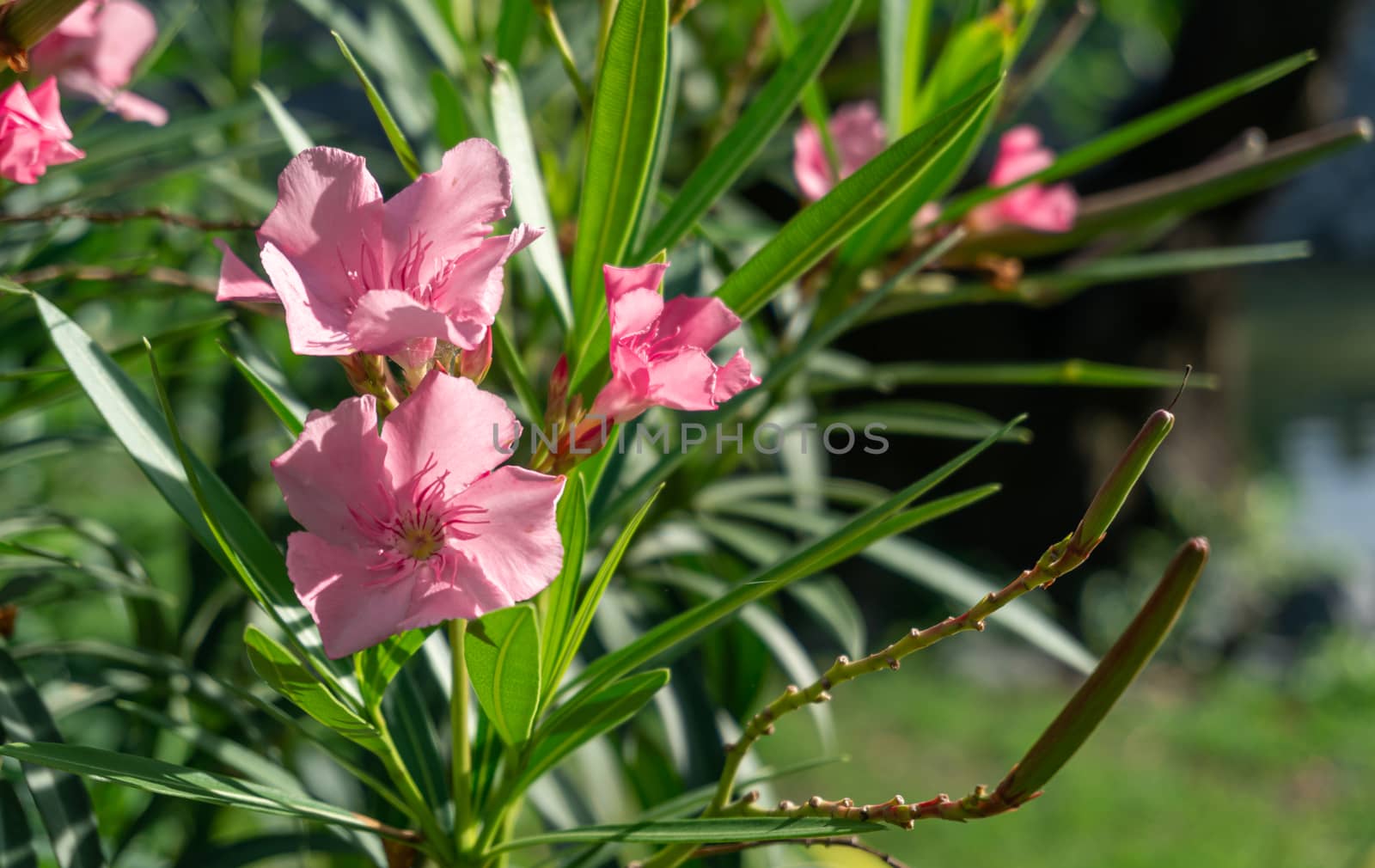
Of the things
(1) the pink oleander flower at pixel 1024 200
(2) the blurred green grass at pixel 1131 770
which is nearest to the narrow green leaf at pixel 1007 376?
(1) the pink oleander flower at pixel 1024 200

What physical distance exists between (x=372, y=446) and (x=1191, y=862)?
2656mm

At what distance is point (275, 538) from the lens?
1.07 m

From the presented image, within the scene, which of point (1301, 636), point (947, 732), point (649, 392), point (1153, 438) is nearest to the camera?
point (1153, 438)

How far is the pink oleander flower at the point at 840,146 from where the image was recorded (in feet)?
2.64

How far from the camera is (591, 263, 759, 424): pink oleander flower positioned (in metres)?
0.43

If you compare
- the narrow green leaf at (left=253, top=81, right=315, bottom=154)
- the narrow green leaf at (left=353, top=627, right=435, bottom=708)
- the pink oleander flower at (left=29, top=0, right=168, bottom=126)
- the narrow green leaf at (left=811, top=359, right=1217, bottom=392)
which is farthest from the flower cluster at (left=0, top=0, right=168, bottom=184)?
the narrow green leaf at (left=811, top=359, right=1217, bottom=392)

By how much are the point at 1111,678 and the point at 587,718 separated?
230mm

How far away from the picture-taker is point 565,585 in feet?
1.61

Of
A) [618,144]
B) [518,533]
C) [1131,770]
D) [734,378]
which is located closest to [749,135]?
[618,144]

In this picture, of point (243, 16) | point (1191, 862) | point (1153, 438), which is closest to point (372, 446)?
point (1153, 438)

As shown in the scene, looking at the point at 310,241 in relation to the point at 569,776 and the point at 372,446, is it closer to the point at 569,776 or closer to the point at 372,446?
the point at 372,446

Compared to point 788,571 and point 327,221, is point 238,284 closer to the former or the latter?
point 327,221

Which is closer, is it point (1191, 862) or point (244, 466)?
point (244, 466)

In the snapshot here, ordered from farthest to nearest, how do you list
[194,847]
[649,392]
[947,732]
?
[947,732], [194,847], [649,392]
